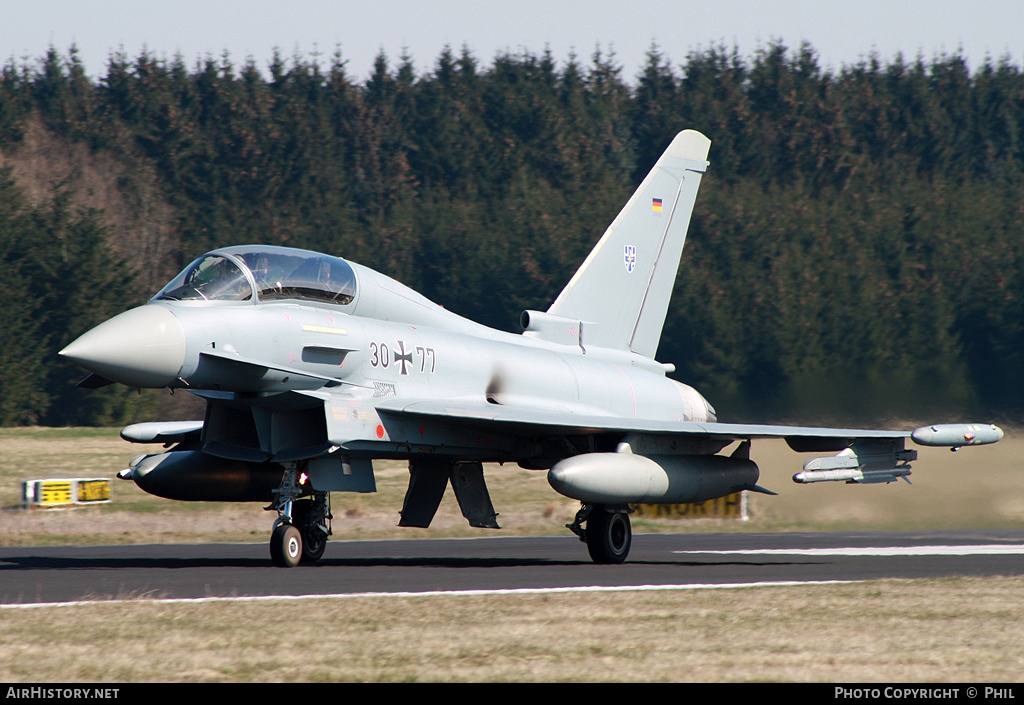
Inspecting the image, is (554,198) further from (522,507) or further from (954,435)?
(954,435)

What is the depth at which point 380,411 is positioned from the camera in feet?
43.7

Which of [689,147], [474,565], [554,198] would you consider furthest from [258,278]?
[554,198]

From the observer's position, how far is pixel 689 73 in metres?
63.2

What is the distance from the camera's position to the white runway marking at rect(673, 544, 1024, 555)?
1616 cm

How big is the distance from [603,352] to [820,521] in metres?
6.70

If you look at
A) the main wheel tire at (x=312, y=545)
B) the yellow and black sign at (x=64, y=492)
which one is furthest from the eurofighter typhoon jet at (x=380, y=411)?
the yellow and black sign at (x=64, y=492)

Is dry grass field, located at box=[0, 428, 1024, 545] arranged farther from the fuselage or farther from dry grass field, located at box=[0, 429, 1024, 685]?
dry grass field, located at box=[0, 429, 1024, 685]

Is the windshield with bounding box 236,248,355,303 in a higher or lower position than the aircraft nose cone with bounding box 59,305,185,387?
higher

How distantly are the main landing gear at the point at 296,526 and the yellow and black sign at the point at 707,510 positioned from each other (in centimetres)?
1160

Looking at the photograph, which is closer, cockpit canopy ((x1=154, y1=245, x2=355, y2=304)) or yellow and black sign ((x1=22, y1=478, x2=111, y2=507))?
cockpit canopy ((x1=154, y1=245, x2=355, y2=304))

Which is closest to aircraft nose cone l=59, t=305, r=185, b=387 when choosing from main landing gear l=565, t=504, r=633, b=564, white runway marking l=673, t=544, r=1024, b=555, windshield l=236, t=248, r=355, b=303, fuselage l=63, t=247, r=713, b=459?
fuselage l=63, t=247, r=713, b=459

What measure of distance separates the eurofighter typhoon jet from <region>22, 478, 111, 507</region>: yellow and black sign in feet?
19.4

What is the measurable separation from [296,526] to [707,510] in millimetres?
13212

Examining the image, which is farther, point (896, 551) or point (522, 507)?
point (522, 507)
